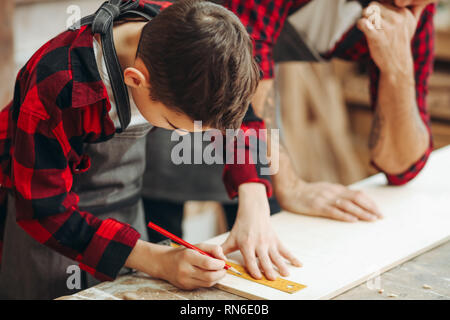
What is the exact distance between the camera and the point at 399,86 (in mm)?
1324

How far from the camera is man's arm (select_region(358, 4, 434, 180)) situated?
1.24m

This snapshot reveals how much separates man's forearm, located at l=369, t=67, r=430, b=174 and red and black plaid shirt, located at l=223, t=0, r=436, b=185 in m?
0.02

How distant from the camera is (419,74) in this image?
4.61 feet

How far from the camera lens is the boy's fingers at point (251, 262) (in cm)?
91

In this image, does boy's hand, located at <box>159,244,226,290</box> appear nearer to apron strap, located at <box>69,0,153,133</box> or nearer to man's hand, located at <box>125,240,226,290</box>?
man's hand, located at <box>125,240,226,290</box>

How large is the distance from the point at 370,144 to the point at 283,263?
0.64 m

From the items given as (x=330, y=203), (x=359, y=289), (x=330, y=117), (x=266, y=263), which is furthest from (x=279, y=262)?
(x=330, y=117)

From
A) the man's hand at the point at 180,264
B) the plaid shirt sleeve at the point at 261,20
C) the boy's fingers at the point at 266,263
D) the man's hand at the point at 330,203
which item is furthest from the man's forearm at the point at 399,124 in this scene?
the man's hand at the point at 180,264

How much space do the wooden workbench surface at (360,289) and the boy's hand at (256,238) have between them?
90 millimetres

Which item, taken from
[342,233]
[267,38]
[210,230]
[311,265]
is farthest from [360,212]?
[210,230]

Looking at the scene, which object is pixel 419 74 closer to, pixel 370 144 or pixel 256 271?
pixel 370 144

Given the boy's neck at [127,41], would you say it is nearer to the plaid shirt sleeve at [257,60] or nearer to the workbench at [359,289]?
the plaid shirt sleeve at [257,60]

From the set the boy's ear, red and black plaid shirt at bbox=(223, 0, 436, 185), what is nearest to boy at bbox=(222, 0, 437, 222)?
red and black plaid shirt at bbox=(223, 0, 436, 185)
